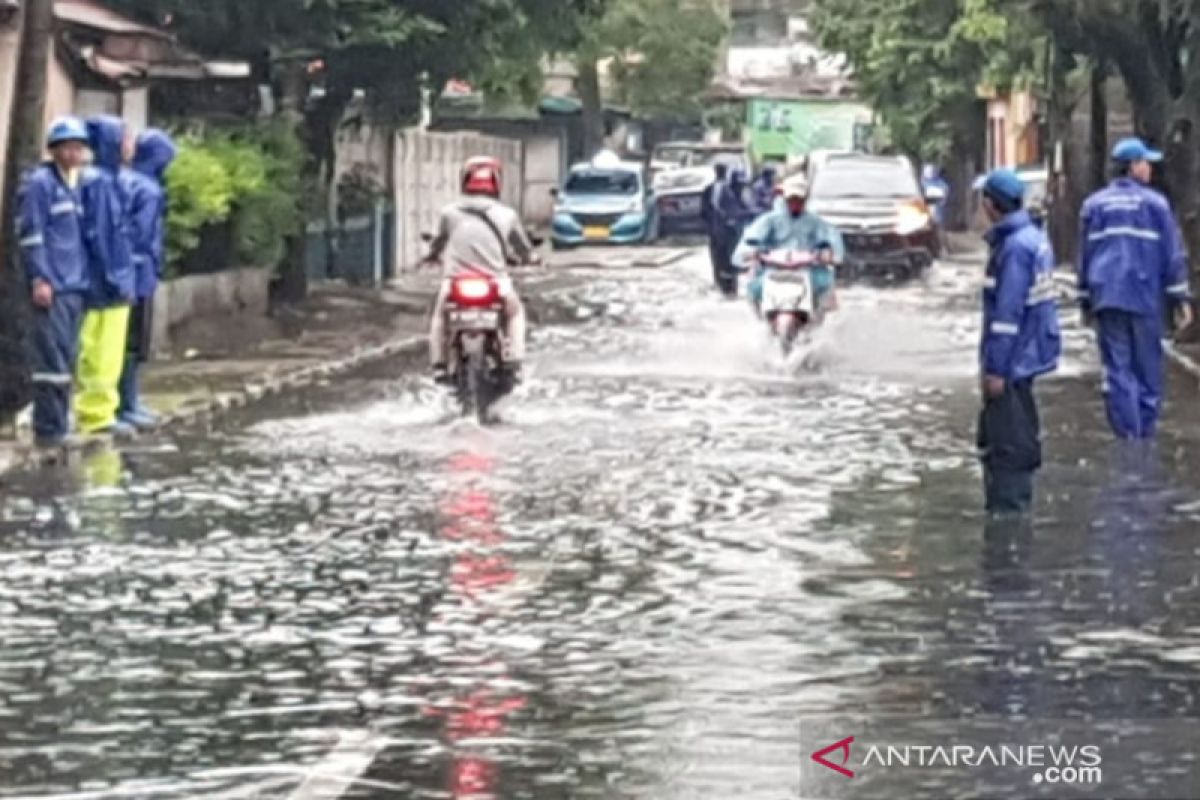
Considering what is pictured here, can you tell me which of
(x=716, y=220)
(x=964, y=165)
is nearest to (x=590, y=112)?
(x=964, y=165)

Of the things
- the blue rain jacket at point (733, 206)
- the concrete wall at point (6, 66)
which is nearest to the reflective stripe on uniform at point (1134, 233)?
the concrete wall at point (6, 66)

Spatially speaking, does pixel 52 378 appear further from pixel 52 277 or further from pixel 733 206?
pixel 733 206

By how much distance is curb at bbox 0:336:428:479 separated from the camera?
1797 centimetres

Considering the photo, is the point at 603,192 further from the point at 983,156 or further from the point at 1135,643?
the point at 1135,643

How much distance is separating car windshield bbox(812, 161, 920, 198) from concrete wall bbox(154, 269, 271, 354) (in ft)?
42.2

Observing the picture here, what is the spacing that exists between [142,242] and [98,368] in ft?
3.41

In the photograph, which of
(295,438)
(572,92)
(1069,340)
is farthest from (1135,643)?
(572,92)

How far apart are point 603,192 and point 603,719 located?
48112mm

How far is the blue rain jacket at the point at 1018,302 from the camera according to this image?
1453 cm

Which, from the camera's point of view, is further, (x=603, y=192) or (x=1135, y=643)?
(x=603, y=192)

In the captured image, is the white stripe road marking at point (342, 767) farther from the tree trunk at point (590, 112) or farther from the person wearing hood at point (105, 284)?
the tree trunk at point (590, 112)

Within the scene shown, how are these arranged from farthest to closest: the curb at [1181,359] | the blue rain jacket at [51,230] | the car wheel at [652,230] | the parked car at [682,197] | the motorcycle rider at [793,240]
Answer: the parked car at [682,197], the car wheel at [652,230], the motorcycle rider at [793,240], the curb at [1181,359], the blue rain jacket at [51,230]

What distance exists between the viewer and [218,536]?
14547 mm

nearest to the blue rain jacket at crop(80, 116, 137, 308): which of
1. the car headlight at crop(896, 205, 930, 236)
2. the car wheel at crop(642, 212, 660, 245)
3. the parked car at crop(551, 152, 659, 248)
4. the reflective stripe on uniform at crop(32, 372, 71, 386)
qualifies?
the reflective stripe on uniform at crop(32, 372, 71, 386)
